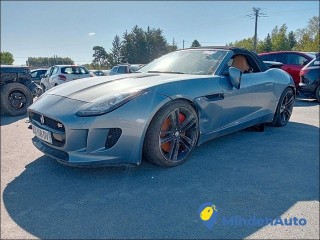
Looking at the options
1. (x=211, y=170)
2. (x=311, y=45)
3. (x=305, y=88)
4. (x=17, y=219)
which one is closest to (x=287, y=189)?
(x=211, y=170)

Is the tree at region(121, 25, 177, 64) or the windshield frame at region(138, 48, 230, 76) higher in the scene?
the tree at region(121, 25, 177, 64)

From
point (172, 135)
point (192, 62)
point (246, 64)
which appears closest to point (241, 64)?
point (246, 64)

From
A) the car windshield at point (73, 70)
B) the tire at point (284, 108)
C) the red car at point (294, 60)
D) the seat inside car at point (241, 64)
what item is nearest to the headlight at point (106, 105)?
the seat inside car at point (241, 64)

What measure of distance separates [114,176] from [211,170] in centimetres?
104

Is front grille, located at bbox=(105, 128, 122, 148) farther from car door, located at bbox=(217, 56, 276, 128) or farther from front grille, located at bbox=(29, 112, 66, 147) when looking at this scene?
car door, located at bbox=(217, 56, 276, 128)

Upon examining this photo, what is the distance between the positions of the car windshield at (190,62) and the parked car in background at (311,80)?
211 inches

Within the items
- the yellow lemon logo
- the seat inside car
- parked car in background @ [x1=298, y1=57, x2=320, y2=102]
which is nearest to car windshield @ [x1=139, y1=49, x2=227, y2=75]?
the seat inside car

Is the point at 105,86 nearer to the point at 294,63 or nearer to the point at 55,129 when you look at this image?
the point at 55,129

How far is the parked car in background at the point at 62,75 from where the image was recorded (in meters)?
11.4

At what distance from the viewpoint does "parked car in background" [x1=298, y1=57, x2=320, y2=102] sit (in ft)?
25.0

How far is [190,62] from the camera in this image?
3.65m

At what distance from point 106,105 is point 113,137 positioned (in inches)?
12.0

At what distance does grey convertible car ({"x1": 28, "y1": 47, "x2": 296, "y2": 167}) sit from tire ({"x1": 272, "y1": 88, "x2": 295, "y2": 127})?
33.1 inches

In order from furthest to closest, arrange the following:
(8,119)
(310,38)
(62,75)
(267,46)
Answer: (267,46) < (310,38) < (62,75) < (8,119)
